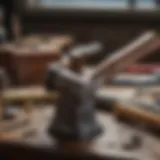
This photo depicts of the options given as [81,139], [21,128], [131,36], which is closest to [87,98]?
[81,139]

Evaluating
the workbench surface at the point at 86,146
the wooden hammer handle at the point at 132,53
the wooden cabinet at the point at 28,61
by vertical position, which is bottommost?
the workbench surface at the point at 86,146

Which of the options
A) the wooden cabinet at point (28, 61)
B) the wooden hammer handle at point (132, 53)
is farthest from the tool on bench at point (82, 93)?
the wooden cabinet at point (28, 61)

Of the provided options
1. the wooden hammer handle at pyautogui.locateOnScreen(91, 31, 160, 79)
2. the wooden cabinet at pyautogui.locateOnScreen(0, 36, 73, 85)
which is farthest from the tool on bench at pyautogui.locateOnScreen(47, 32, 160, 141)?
the wooden cabinet at pyautogui.locateOnScreen(0, 36, 73, 85)

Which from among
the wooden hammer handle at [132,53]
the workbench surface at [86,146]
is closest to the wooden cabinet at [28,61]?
the workbench surface at [86,146]

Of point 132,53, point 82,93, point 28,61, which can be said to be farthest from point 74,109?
point 28,61

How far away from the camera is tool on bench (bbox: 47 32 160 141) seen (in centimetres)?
138

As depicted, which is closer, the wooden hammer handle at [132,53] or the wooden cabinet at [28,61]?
the wooden hammer handle at [132,53]

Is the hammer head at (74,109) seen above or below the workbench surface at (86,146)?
above

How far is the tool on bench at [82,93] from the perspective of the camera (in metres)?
1.38

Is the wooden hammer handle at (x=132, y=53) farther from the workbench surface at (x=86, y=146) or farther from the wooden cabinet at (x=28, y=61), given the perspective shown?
the wooden cabinet at (x=28, y=61)

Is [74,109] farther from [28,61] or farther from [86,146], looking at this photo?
[28,61]

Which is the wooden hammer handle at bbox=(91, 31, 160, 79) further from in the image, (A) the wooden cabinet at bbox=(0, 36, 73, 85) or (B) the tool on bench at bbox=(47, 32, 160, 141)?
(A) the wooden cabinet at bbox=(0, 36, 73, 85)

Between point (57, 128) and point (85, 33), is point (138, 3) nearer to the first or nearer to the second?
point (85, 33)

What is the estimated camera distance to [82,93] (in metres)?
1.42
